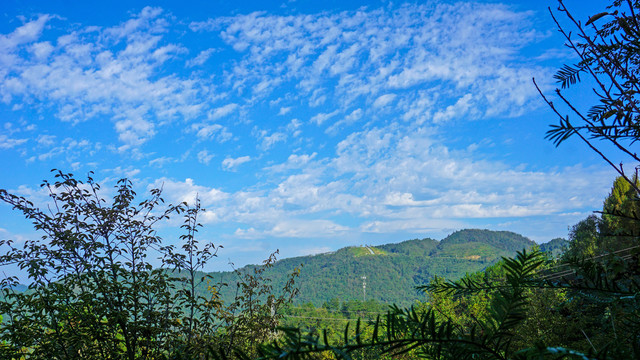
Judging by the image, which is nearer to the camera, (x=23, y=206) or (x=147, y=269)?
(x=23, y=206)

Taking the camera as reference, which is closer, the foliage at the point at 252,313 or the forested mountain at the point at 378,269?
the foliage at the point at 252,313

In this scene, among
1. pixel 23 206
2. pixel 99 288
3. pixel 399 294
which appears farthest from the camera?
pixel 399 294

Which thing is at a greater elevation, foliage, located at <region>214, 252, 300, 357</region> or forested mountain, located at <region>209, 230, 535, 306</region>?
foliage, located at <region>214, 252, 300, 357</region>

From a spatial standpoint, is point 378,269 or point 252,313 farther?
point 378,269

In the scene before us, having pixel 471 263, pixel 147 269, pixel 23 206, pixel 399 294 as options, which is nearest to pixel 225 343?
pixel 147 269

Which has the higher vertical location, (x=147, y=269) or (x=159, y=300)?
(x=147, y=269)

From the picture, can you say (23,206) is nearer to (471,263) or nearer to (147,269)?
(147,269)

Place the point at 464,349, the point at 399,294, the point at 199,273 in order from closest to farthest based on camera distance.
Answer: the point at 464,349 → the point at 199,273 → the point at 399,294

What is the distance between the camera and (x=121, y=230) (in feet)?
15.4

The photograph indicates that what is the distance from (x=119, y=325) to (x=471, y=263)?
6666 inches

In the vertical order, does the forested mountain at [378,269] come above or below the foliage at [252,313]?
below

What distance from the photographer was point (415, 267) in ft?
571

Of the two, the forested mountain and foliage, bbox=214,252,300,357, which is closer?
foliage, bbox=214,252,300,357

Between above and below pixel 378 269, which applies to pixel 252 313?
above
